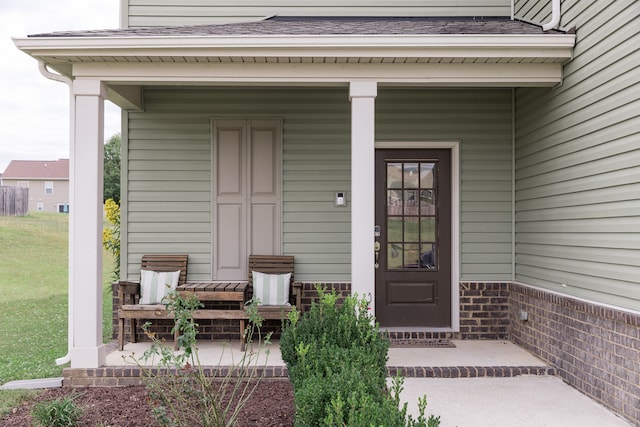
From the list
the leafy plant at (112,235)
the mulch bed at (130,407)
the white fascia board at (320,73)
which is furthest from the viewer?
the leafy plant at (112,235)

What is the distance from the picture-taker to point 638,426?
362 cm

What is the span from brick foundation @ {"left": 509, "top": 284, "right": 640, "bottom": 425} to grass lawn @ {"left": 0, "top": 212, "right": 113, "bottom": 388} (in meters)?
4.48

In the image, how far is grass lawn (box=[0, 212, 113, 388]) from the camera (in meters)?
5.93

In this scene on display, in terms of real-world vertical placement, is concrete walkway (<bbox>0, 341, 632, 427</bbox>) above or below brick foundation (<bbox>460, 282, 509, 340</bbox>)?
below

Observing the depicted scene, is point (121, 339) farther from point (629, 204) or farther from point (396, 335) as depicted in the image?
point (629, 204)

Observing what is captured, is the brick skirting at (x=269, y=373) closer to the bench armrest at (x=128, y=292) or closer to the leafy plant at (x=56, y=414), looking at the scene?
the leafy plant at (x=56, y=414)

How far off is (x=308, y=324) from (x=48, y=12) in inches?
1186

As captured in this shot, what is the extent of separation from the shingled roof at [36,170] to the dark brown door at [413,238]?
125 feet

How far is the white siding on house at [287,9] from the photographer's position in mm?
6273

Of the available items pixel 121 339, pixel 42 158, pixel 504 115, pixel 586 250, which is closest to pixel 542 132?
pixel 504 115

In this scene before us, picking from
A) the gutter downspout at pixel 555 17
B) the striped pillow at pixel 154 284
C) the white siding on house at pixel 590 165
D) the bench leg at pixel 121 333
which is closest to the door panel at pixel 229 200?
the striped pillow at pixel 154 284

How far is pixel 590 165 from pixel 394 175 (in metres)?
2.31

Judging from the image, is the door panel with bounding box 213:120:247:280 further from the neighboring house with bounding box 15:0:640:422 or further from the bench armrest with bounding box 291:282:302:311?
the bench armrest with bounding box 291:282:302:311

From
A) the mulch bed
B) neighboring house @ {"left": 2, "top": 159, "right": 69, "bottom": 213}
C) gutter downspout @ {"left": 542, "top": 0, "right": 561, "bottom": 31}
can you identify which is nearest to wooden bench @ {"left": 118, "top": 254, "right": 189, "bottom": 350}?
the mulch bed
